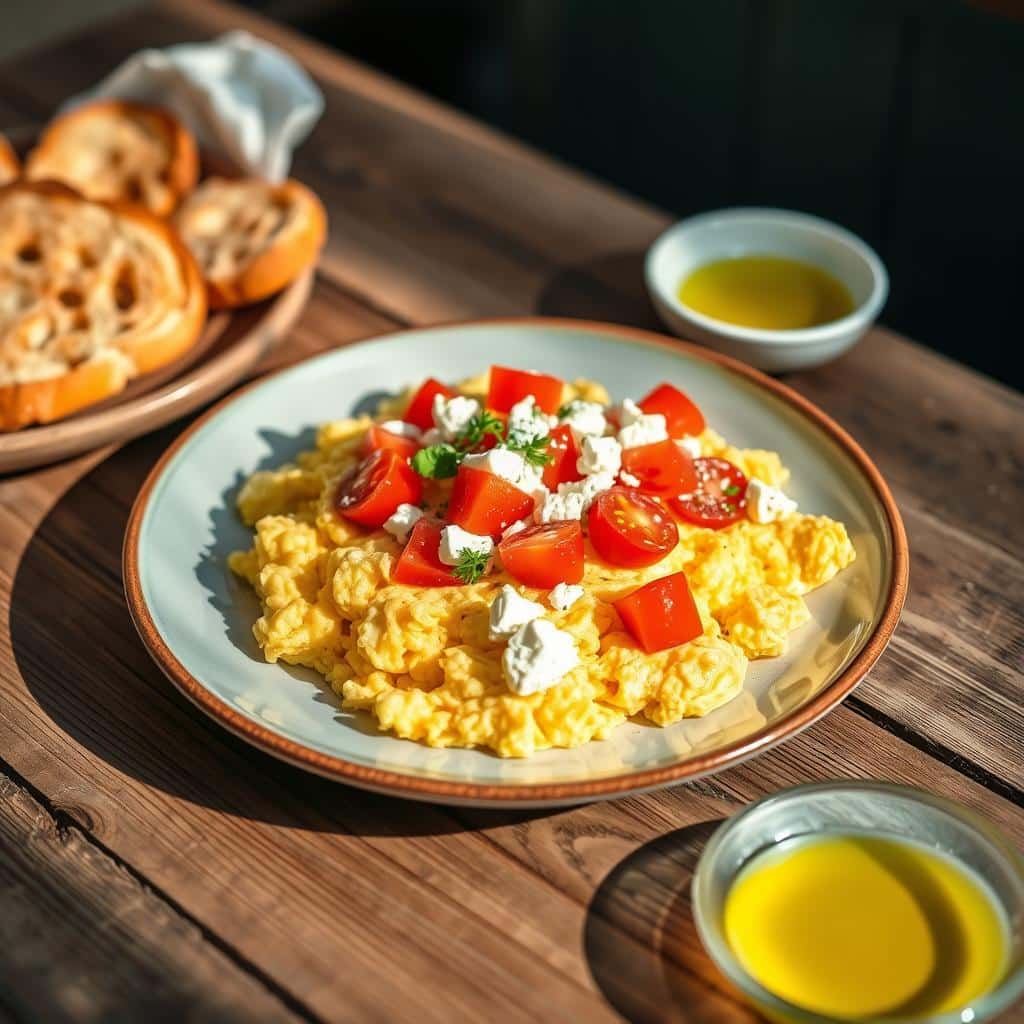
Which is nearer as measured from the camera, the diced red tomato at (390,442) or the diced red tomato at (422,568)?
Answer: the diced red tomato at (422,568)

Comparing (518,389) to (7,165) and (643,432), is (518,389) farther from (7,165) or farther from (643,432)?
(7,165)

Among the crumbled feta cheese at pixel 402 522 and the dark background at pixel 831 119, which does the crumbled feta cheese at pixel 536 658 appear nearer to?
the crumbled feta cheese at pixel 402 522

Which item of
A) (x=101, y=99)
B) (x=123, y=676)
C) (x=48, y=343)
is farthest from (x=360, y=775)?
(x=101, y=99)

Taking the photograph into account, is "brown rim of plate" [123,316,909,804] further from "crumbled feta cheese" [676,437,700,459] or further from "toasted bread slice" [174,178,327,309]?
"toasted bread slice" [174,178,327,309]

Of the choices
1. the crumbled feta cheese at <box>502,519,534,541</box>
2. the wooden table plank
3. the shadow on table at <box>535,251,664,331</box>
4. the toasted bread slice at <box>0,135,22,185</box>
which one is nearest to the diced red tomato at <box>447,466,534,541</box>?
the crumbled feta cheese at <box>502,519,534,541</box>

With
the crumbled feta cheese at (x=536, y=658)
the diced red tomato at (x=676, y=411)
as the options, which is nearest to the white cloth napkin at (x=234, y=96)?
the diced red tomato at (x=676, y=411)

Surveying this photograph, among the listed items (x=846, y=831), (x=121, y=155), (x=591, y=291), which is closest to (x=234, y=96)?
(x=121, y=155)

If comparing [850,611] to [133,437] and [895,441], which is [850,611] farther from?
[133,437]
